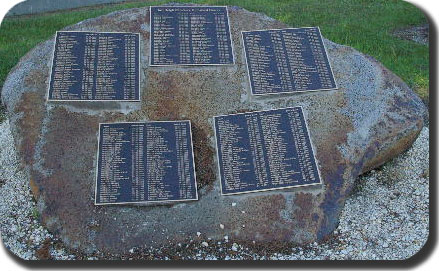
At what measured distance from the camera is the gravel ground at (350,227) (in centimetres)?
645

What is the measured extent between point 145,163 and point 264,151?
1.69 m

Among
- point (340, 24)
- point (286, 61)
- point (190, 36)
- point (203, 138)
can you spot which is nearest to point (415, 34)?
point (340, 24)

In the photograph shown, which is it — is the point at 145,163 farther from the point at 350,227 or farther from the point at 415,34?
the point at 415,34

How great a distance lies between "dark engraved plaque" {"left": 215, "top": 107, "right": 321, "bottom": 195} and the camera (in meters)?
6.82

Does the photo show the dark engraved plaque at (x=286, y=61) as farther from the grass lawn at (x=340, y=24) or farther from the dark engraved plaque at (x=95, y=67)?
the grass lawn at (x=340, y=24)

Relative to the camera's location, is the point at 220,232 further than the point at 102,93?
No

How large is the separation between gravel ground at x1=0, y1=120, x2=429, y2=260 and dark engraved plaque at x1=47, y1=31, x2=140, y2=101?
1647mm

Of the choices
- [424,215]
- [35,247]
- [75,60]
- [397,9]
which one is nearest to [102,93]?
[75,60]

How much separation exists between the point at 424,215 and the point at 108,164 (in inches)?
181

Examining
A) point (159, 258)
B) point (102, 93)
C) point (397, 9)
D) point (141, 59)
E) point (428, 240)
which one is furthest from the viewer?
point (397, 9)

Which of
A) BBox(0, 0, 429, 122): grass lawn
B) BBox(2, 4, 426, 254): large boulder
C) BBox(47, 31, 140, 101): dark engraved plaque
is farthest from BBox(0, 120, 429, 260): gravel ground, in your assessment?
BBox(0, 0, 429, 122): grass lawn

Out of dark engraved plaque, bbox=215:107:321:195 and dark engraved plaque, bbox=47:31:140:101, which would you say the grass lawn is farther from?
dark engraved plaque, bbox=215:107:321:195

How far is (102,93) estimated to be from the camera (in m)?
7.41

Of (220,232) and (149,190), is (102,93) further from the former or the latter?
(220,232)
